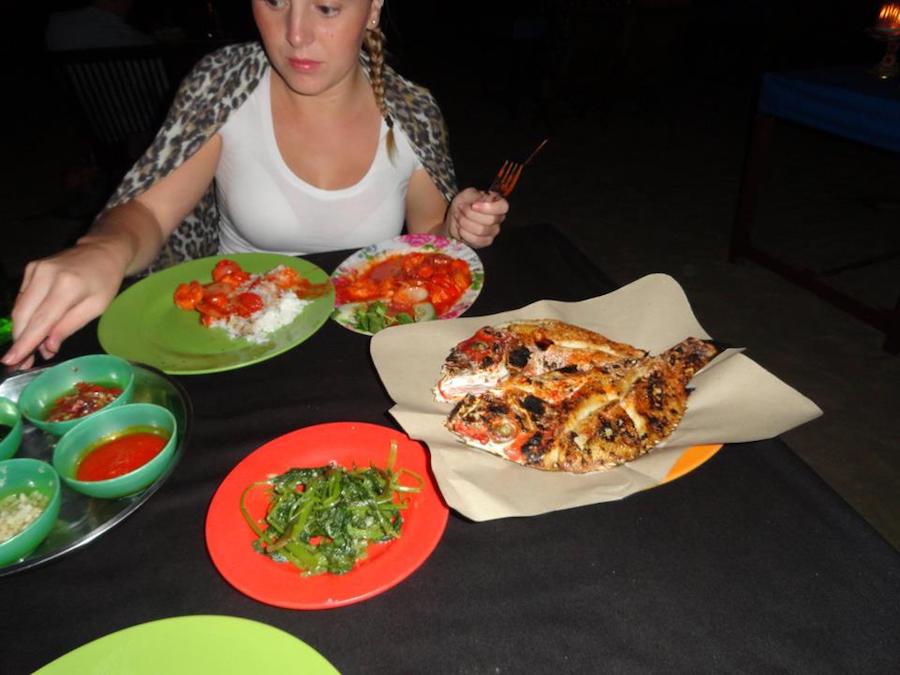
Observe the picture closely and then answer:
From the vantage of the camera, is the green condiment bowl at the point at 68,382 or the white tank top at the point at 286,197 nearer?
the green condiment bowl at the point at 68,382

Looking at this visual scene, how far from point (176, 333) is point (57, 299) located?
0.30 metres

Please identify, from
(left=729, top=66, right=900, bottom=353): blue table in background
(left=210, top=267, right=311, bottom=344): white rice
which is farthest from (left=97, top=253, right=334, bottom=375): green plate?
(left=729, top=66, right=900, bottom=353): blue table in background

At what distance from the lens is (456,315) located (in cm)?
165

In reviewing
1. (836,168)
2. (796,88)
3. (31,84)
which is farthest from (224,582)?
(31,84)

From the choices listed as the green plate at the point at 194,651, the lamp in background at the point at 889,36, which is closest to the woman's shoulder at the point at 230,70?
the green plate at the point at 194,651

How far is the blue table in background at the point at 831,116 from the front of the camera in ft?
10.8

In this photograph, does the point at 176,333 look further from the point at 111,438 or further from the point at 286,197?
the point at 286,197

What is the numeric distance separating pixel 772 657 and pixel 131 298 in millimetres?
1820

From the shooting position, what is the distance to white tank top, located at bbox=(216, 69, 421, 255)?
7.26ft

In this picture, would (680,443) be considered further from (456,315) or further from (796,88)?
(796,88)

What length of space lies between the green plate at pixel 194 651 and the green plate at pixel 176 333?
2.32ft

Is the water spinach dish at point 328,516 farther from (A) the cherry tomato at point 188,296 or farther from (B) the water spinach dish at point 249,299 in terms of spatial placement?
(A) the cherry tomato at point 188,296

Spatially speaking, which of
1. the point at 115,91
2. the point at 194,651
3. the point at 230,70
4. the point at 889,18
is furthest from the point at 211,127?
the point at 889,18

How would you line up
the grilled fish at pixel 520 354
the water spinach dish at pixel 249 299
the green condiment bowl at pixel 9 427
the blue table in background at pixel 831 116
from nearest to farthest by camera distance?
the green condiment bowl at pixel 9 427 < the grilled fish at pixel 520 354 < the water spinach dish at pixel 249 299 < the blue table in background at pixel 831 116
